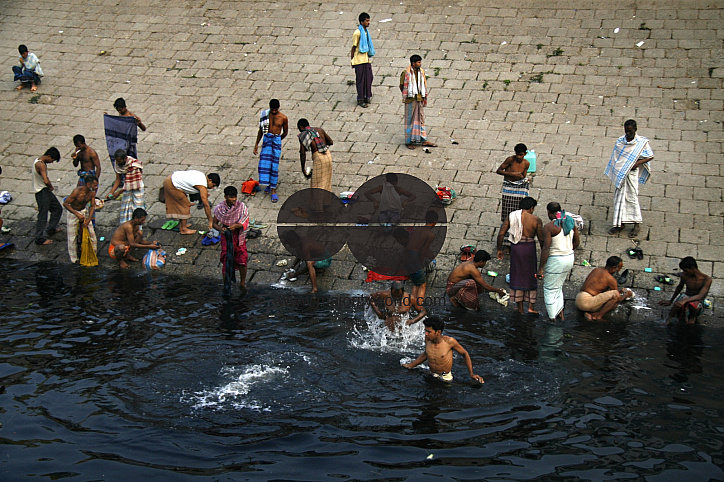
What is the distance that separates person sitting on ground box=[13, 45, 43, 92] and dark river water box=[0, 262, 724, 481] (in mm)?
6788

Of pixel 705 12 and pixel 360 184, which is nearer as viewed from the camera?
pixel 360 184

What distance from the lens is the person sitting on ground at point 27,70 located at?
46.3 ft

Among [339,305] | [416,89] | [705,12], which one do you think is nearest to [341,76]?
[416,89]

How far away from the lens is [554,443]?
6.72 metres

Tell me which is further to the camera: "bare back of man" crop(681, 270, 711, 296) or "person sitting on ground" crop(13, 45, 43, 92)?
"person sitting on ground" crop(13, 45, 43, 92)

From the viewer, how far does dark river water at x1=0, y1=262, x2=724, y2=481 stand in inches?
256

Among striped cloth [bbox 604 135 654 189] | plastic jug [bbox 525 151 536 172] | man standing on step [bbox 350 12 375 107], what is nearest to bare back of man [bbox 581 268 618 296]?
striped cloth [bbox 604 135 654 189]

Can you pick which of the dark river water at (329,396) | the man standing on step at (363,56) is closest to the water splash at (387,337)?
the dark river water at (329,396)

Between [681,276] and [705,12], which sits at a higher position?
[705,12]

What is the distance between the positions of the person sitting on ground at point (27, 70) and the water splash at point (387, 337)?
989cm

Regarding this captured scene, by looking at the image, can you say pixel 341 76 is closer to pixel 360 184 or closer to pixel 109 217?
pixel 360 184

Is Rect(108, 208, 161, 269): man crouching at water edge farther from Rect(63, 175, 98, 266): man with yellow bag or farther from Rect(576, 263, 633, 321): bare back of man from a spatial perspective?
Rect(576, 263, 633, 321): bare back of man

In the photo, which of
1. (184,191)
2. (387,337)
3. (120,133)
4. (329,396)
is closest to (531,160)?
(387,337)

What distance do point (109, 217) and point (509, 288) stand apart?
259 inches
